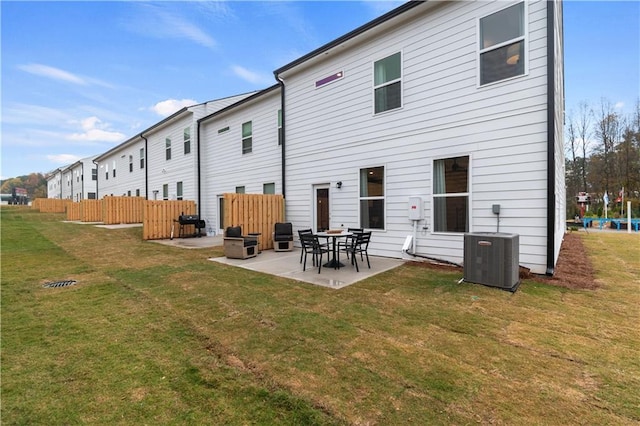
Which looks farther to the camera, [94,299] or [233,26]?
[233,26]

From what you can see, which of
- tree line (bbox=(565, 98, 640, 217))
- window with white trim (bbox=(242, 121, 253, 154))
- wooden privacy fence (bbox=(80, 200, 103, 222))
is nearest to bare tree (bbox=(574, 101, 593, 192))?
tree line (bbox=(565, 98, 640, 217))

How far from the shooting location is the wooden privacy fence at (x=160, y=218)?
12.6 m

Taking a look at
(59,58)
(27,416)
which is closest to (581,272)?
(27,416)

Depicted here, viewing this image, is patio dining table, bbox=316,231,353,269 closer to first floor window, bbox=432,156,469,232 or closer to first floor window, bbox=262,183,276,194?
first floor window, bbox=432,156,469,232

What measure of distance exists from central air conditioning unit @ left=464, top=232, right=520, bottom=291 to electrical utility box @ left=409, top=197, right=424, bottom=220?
186 centimetres

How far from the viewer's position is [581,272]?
21.0 feet

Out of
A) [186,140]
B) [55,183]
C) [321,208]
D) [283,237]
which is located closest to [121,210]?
[186,140]

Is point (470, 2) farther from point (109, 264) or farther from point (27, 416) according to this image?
point (109, 264)

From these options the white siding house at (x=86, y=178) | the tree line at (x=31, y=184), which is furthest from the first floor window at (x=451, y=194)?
the tree line at (x=31, y=184)

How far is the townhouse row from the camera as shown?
5746mm

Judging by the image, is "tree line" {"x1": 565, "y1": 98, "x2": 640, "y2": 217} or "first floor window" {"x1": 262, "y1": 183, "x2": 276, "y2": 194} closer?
"first floor window" {"x1": 262, "y1": 183, "x2": 276, "y2": 194}

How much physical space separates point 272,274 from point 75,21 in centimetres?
1190

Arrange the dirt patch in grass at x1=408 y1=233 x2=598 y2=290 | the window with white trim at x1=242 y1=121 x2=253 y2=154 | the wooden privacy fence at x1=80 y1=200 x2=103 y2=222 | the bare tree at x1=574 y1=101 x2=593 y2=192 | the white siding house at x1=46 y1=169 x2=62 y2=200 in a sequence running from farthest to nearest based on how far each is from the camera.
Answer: the white siding house at x1=46 y1=169 x2=62 y2=200 < the bare tree at x1=574 y1=101 x2=593 y2=192 < the wooden privacy fence at x1=80 y1=200 x2=103 y2=222 < the window with white trim at x1=242 y1=121 x2=253 y2=154 < the dirt patch in grass at x1=408 y1=233 x2=598 y2=290

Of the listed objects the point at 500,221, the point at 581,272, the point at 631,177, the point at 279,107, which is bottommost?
the point at 581,272
